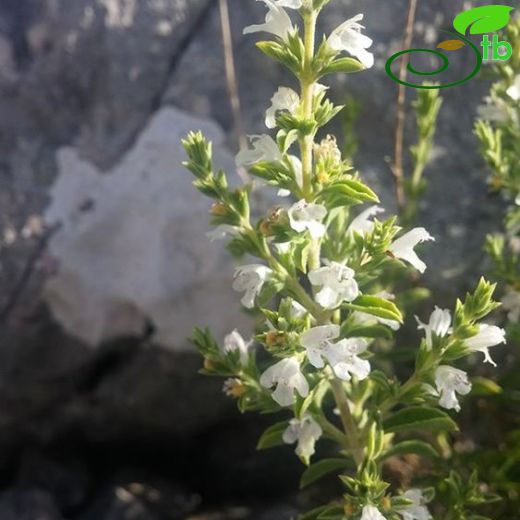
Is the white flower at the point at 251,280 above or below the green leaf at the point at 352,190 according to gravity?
below

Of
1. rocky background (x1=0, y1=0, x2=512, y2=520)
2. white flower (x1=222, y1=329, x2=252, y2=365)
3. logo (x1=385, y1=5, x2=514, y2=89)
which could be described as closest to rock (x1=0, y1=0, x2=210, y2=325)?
rocky background (x1=0, y1=0, x2=512, y2=520)

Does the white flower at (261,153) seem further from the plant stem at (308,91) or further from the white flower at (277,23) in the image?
the white flower at (277,23)

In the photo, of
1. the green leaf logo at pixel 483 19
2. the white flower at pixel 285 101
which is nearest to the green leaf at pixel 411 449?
the white flower at pixel 285 101

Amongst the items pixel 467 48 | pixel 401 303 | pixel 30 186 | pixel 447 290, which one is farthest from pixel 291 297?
pixel 467 48

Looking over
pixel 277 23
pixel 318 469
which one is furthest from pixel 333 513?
pixel 277 23

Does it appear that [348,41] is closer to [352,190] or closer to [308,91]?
[308,91]

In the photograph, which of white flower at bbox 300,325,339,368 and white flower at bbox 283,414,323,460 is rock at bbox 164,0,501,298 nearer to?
white flower at bbox 283,414,323,460
